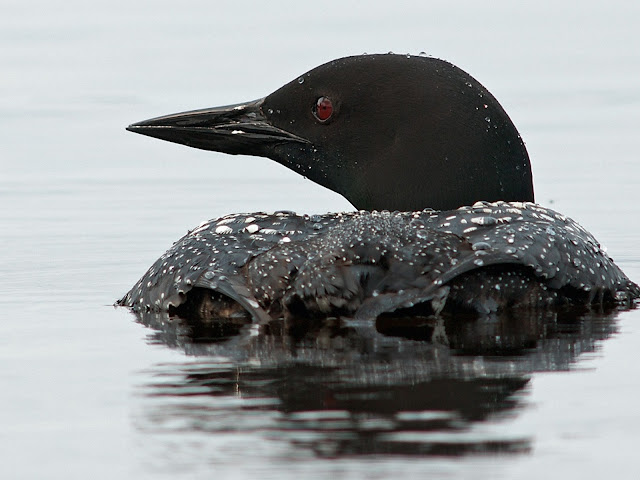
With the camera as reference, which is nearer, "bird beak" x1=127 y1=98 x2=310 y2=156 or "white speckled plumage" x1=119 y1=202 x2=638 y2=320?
"white speckled plumage" x1=119 y1=202 x2=638 y2=320

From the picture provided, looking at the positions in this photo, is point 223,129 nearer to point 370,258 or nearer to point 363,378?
point 370,258

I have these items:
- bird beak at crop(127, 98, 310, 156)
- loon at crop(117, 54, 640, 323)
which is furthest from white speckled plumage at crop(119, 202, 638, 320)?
bird beak at crop(127, 98, 310, 156)

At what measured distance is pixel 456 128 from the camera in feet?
19.6

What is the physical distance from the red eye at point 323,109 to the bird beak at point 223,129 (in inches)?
→ 10.1

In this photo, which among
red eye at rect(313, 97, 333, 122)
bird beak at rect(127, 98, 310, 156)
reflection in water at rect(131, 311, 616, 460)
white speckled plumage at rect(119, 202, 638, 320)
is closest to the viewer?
reflection in water at rect(131, 311, 616, 460)

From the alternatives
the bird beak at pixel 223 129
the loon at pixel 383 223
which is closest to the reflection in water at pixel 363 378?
the loon at pixel 383 223

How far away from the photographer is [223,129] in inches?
260

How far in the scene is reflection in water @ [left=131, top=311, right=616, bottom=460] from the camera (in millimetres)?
3691

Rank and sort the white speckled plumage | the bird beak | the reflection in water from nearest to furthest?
1. the reflection in water
2. the white speckled plumage
3. the bird beak

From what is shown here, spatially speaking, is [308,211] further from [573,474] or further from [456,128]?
[573,474]

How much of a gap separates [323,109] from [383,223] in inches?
53.1

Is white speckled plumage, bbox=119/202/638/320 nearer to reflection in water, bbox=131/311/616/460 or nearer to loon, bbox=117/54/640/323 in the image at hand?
loon, bbox=117/54/640/323

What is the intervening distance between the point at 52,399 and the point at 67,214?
15.5ft

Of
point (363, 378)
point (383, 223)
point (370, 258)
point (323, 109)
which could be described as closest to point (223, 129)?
point (323, 109)
